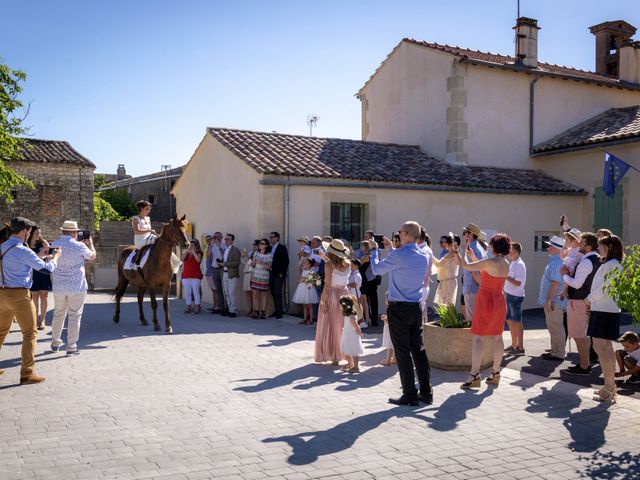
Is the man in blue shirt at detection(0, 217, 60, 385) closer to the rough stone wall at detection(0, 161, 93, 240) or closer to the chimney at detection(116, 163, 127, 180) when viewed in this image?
the rough stone wall at detection(0, 161, 93, 240)

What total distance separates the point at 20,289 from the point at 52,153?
25.4 meters

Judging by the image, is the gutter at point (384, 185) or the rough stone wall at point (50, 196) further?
the rough stone wall at point (50, 196)

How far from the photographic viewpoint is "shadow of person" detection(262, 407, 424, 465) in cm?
532

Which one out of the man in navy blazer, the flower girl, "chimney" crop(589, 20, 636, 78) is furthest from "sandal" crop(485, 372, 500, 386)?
"chimney" crop(589, 20, 636, 78)

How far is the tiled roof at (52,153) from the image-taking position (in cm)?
2992

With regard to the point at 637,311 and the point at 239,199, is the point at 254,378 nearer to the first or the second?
the point at 637,311

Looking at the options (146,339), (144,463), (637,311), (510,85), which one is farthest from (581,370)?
(510,85)

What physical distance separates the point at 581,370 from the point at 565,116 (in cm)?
1418

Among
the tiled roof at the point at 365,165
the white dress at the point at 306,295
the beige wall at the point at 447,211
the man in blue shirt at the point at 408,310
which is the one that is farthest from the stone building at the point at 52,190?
the man in blue shirt at the point at 408,310

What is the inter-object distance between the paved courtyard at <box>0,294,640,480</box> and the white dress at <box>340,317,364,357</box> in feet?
1.08

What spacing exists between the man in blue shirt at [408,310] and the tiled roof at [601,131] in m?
12.0

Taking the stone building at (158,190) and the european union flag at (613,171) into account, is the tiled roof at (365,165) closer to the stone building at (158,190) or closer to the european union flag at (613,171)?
the european union flag at (613,171)

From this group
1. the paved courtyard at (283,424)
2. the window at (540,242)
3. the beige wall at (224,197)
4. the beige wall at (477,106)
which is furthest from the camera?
the beige wall at (477,106)

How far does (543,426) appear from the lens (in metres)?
6.34
